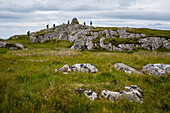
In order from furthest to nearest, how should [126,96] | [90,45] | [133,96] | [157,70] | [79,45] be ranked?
[79,45], [90,45], [157,70], [133,96], [126,96]

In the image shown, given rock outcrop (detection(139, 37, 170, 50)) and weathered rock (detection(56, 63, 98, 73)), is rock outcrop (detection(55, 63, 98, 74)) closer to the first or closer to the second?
weathered rock (detection(56, 63, 98, 73))

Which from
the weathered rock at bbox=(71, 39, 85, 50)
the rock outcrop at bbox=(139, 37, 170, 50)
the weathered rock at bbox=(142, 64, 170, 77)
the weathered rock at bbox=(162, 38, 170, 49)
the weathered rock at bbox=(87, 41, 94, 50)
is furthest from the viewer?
the weathered rock at bbox=(71, 39, 85, 50)

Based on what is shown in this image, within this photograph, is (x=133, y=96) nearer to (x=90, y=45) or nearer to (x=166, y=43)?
(x=90, y=45)

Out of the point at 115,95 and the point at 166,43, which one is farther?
the point at 166,43

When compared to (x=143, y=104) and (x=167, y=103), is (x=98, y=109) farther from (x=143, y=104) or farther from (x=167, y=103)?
(x=167, y=103)

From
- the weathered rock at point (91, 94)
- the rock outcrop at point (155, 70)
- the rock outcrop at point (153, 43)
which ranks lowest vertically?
the rock outcrop at point (155, 70)

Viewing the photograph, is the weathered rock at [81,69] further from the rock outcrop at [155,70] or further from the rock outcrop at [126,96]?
the rock outcrop at [126,96]

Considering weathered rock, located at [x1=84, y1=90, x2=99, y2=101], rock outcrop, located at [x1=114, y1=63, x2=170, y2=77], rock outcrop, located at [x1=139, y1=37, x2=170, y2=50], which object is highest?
rock outcrop, located at [x1=139, y1=37, x2=170, y2=50]

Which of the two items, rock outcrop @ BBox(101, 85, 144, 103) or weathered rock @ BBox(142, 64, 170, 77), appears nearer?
rock outcrop @ BBox(101, 85, 144, 103)

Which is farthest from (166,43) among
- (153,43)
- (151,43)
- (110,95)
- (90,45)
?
(110,95)

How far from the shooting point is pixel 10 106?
382 centimetres

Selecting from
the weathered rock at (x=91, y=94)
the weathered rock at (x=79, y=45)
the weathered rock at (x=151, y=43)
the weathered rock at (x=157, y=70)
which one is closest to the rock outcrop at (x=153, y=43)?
the weathered rock at (x=151, y=43)

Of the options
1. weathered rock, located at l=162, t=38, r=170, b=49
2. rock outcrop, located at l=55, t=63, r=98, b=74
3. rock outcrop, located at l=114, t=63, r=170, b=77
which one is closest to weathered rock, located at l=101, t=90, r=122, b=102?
rock outcrop, located at l=55, t=63, r=98, b=74

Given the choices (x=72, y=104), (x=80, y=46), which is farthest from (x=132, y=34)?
(x=72, y=104)
